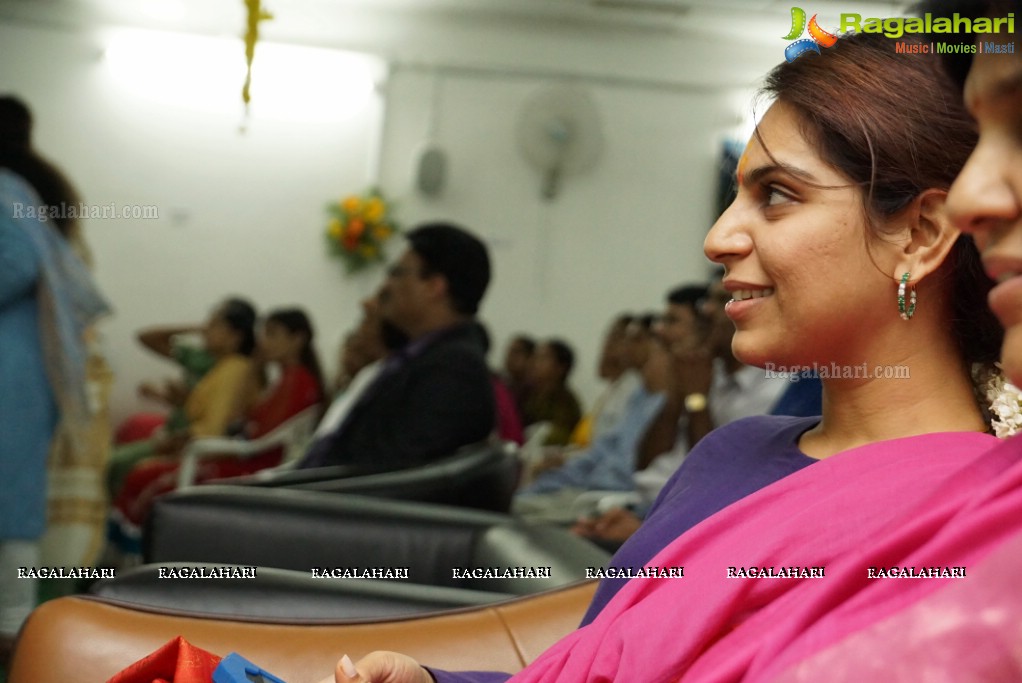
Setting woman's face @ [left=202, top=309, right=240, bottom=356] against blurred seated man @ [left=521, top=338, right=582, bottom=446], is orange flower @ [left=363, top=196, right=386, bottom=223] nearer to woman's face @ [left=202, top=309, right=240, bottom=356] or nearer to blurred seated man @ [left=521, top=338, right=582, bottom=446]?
blurred seated man @ [left=521, top=338, right=582, bottom=446]

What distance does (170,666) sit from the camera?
0.96 meters

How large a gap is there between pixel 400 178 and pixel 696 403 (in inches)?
149

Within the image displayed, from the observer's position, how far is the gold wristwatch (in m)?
2.85

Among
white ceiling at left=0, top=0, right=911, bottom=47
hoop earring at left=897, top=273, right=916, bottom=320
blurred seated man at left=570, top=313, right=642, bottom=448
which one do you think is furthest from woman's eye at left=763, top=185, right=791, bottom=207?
white ceiling at left=0, top=0, right=911, bottom=47

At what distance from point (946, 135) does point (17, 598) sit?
8.31 feet

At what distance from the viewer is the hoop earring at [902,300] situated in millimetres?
936

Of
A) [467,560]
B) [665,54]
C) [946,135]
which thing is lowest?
[467,560]

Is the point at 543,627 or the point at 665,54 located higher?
the point at 665,54

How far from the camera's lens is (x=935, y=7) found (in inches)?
26.3

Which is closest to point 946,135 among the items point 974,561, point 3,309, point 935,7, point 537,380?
point 935,7

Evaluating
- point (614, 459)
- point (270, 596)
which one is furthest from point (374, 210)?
point (270, 596)

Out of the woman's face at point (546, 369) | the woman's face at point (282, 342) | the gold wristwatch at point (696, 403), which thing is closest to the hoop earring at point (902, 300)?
the gold wristwatch at point (696, 403)

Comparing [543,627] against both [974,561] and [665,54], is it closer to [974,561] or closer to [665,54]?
[974,561]

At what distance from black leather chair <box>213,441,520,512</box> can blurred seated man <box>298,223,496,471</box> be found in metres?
0.09
